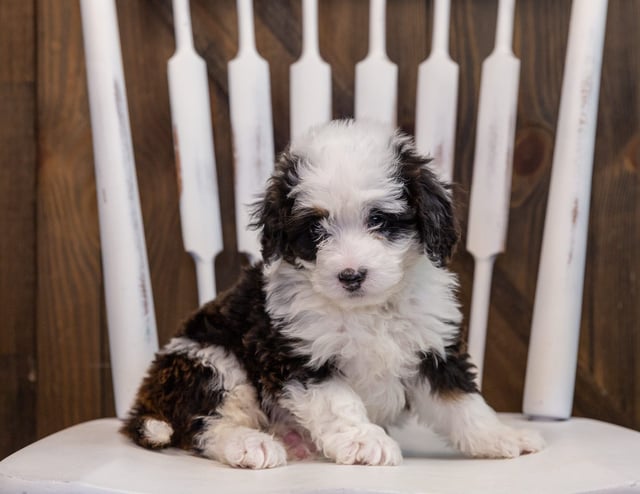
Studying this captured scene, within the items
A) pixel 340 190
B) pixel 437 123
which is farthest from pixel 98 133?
pixel 437 123

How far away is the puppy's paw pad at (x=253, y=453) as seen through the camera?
3.91 feet

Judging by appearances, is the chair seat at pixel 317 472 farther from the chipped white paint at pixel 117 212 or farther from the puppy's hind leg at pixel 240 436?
the chipped white paint at pixel 117 212

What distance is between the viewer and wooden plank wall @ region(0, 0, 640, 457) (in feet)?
6.31

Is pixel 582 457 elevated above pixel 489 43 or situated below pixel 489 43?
below

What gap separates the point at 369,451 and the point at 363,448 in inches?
0.5

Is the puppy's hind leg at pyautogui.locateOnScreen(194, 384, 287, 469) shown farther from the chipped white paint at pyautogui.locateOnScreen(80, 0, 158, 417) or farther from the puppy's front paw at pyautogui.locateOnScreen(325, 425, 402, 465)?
the chipped white paint at pyautogui.locateOnScreen(80, 0, 158, 417)

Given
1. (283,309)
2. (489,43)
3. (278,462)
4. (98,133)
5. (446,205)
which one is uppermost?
(489,43)

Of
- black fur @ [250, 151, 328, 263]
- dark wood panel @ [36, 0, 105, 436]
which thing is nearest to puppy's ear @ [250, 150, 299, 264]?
black fur @ [250, 151, 328, 263]

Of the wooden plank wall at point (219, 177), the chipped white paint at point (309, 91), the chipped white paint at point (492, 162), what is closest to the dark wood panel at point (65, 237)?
the wooden plank wall at point (219, 177)

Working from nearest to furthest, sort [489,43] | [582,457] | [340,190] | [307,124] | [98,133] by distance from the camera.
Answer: [582,457], [340,190], [98,133], [307,124], [489,43]

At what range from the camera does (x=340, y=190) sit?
127cm

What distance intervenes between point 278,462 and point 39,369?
1063mm

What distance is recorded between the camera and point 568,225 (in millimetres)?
1523

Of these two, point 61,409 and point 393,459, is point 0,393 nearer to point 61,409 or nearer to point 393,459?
point 61,409
